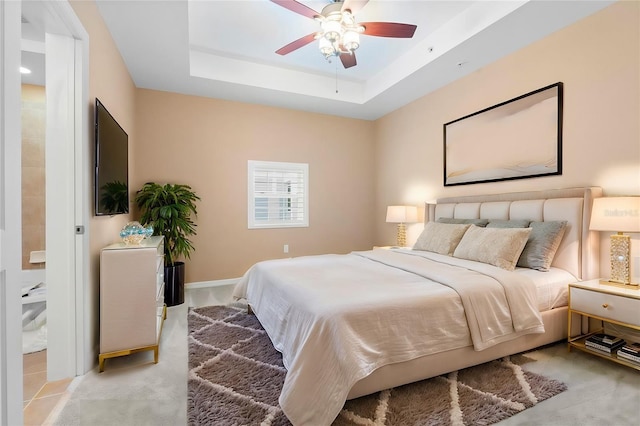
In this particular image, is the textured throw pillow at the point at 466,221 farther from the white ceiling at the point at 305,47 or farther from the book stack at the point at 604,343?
the white ceiling at the point at 305,47

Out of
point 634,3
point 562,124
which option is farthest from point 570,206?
point 634,3

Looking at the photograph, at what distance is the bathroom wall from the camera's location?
3.44 meters

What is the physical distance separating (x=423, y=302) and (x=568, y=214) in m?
1.78

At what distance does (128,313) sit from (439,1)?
3.72 meters

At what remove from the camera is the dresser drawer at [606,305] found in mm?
2041

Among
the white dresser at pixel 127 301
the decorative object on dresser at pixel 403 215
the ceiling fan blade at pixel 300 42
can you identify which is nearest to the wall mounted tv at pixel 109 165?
the white dresser at pixel 127 301

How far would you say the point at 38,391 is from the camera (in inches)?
73.5

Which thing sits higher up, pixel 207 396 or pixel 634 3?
pixel 634 3

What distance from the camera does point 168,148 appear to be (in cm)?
420

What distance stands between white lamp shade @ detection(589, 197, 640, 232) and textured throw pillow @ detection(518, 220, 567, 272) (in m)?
0.28

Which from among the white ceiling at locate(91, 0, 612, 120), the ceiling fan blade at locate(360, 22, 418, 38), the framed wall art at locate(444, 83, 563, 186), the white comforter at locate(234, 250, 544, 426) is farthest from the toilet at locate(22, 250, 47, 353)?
the framed wall art at locate(444, 83, 563, 186)

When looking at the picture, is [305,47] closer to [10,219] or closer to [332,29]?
[332,29]

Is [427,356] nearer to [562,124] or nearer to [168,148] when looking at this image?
[562,124]

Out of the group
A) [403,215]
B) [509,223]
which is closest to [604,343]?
[509,223]
